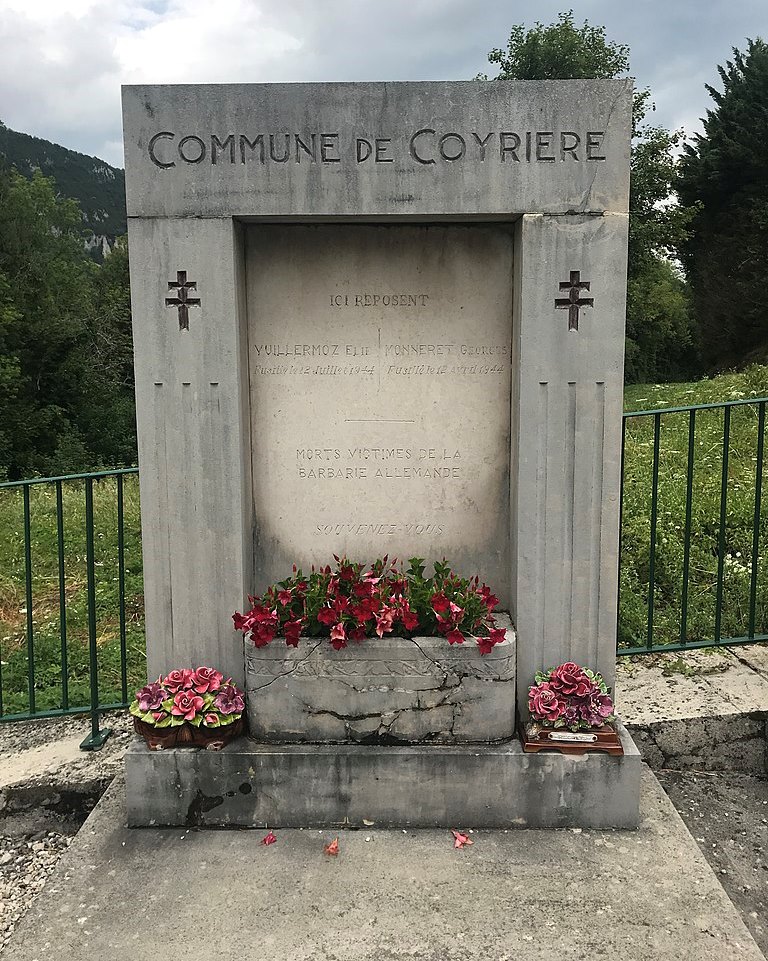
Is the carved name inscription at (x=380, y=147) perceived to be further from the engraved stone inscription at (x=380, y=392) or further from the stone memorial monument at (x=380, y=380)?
the engraved stone inscription at (x=380, y=392)

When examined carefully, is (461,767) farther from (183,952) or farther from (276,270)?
(276,270)

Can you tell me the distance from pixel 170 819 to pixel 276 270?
2.17m

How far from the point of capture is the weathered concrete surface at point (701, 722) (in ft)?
12.0

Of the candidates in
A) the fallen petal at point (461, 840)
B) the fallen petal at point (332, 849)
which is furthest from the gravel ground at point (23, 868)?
the fallen petal at point (461, 840)

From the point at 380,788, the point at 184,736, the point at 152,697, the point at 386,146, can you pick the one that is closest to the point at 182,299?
the point at 386,146

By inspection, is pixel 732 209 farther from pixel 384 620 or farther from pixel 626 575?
pixel 384 620

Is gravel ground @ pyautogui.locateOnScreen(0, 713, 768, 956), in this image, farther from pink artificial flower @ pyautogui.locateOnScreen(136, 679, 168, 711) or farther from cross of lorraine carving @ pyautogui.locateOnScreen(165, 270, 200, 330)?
cross of lorraine carving @ pyautogui.locateOnScreen(165, 270, 200, 330)

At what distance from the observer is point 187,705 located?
122 inches

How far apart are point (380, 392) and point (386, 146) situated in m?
0.94

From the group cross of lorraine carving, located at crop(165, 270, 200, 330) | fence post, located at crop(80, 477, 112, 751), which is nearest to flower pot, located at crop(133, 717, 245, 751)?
fence post, located at crop(80, 477, 112, 751)

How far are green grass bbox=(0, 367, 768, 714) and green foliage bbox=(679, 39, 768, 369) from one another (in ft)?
65.0

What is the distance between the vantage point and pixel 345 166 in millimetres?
3000

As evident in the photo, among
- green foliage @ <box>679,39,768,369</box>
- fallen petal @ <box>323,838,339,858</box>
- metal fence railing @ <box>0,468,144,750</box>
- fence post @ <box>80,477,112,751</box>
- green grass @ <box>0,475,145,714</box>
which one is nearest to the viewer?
fallen petal @ <box>323,838,339,858</box>

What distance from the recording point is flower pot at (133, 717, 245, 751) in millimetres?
3086
